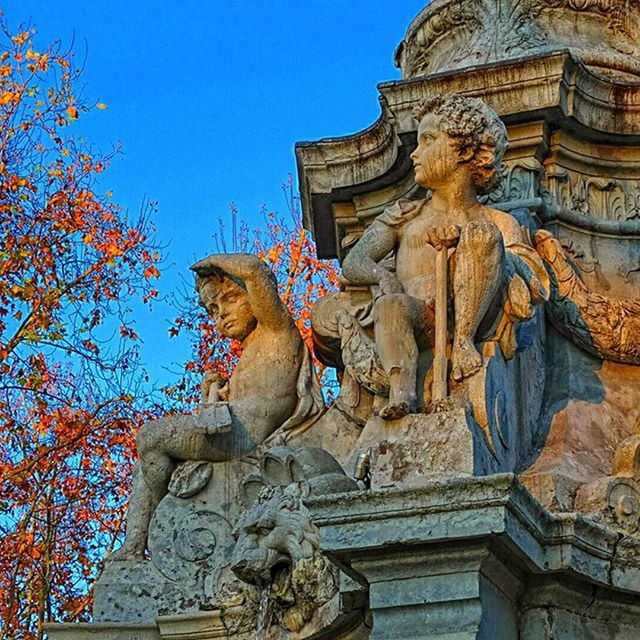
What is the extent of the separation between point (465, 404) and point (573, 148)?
247 centimetres

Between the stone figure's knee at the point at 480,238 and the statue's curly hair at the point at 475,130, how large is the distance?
65 cm

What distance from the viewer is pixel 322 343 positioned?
27.7ft

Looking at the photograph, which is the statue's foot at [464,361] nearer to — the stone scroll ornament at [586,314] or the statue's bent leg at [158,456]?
the stone scroll ornament at [586,314]

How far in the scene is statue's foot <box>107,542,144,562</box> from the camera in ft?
26.3

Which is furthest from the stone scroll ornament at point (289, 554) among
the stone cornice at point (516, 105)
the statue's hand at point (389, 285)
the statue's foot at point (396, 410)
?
the stone cornice at point (516, 105)

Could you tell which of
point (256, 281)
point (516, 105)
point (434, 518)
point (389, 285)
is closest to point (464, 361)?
point (389, 285)

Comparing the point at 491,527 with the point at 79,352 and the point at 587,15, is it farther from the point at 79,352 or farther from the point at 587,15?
the point at 79,352

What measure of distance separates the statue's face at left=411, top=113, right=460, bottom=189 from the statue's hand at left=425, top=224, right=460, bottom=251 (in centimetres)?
59

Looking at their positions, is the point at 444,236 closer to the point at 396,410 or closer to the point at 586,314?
the point at 396,410

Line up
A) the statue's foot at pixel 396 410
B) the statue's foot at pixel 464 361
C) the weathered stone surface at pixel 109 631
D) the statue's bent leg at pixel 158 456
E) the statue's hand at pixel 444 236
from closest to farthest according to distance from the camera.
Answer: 1. the statue's foot at pixel 396 410
2. the statue's foot at pixel 464 361
3. the statue's hand at pixel 444 236
4. the weathered stone surface at pixel 109 631
5. the statue's bent leg at pixel 158 456

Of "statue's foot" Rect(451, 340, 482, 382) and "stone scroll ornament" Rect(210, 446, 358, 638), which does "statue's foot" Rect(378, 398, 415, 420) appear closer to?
"statue's foot" Rect(451, 340, 482, 382)

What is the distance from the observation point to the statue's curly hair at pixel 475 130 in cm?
755

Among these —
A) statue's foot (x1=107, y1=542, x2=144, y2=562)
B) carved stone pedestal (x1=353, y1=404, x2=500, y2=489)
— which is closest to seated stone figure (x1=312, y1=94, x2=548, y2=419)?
carved stone pedestal (x1=353, y1=404, x2=500, y2=489)

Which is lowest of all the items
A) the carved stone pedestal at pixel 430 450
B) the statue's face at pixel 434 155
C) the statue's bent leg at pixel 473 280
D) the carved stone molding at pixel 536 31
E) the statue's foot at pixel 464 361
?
the carved stone pedestal at pixel 430 450
